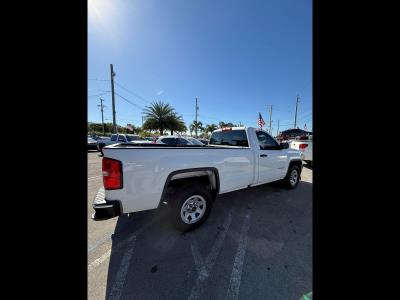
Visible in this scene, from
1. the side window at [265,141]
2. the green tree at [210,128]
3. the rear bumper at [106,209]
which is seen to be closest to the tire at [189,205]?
the rear bumper at [106,209]

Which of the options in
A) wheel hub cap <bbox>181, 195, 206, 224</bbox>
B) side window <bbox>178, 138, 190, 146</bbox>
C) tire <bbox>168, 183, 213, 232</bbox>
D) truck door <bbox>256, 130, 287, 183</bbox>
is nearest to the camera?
tire <bbox>168, 183, 213, 232</bbox>

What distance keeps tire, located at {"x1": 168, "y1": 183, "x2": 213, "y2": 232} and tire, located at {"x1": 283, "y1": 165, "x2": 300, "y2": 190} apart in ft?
10.2

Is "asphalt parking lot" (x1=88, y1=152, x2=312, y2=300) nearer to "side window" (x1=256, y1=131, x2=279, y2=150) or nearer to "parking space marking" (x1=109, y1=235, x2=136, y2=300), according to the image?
"parking space marking" (x1=109, y1=235, x2=136, y2=300)

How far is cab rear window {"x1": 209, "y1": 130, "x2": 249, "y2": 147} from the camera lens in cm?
427

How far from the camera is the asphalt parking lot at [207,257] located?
6.50 feet

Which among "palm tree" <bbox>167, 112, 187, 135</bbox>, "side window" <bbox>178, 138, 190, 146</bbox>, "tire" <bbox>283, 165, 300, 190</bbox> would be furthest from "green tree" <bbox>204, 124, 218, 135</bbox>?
"tire" <bbox>283, 165, 300, 190</bbox>

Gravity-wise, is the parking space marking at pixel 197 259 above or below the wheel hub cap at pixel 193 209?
below

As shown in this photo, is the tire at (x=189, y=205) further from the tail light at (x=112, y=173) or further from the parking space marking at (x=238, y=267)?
the tail light at (x=112, y=173)

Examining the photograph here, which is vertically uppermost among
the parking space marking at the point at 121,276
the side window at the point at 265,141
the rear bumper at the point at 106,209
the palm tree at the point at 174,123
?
the palm tree at the point at 174,123

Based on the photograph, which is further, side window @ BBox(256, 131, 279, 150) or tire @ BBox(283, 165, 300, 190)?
tire @ BBox(283, 165, 300, 190)

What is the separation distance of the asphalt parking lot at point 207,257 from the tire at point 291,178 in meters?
1.39
